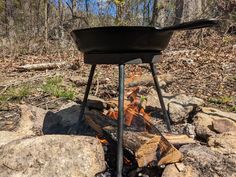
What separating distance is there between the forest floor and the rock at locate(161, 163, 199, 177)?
5.90ft

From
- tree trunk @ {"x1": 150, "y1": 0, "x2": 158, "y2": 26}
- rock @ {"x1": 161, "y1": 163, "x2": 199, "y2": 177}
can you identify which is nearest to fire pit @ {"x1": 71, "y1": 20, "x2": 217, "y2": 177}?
rock @ {"x1": 161, "y1": 163, "x2": 199, "y2": 177}

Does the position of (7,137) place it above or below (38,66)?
below

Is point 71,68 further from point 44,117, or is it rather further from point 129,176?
point 129,176

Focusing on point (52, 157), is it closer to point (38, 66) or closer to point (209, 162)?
point (209, 162)

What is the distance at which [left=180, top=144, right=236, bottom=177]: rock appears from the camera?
2.14 m

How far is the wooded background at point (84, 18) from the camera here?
746 cm

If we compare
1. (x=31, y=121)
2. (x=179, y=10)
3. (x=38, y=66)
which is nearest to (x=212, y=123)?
(x=31, y=121)

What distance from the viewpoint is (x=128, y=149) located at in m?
2.34

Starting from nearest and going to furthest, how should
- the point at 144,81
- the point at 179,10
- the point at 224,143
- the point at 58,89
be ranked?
the point at 224,143, the point at 58,89, the point at 144,81, the point at 179,10

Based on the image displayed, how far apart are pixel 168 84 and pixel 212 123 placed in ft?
5.87

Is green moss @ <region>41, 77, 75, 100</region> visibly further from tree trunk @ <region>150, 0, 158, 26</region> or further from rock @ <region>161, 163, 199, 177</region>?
tree trunk @ <region>150, 0, 158, 26</region>

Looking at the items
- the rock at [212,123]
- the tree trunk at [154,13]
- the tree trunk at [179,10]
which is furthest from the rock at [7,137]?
the tree trunk at [179,10]

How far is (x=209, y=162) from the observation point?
2.18 m

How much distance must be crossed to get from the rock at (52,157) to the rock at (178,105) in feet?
3.72
